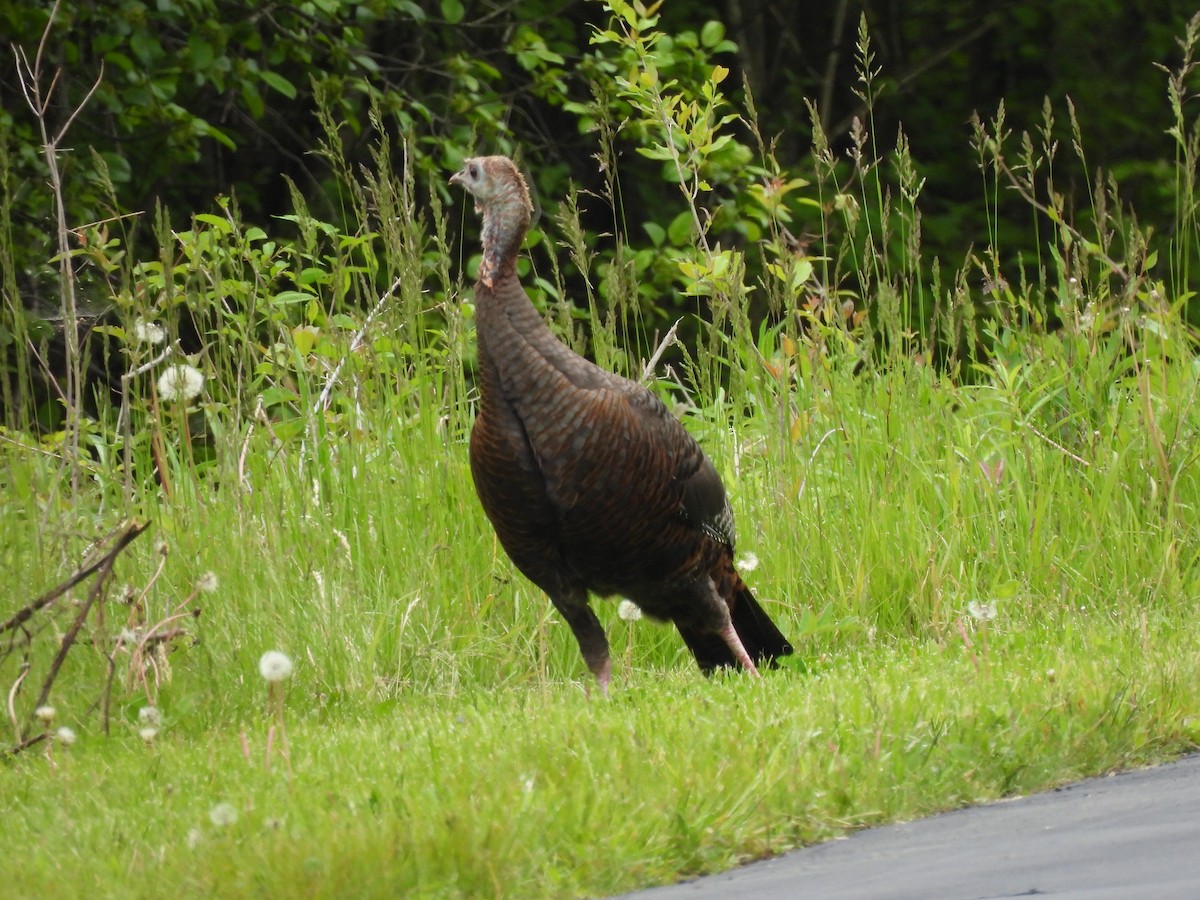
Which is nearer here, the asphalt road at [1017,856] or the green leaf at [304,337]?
the asphalt road at [1017,856]

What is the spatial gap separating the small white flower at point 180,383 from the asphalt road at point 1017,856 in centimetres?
301

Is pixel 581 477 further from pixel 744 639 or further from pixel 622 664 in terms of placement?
pixel 622 664

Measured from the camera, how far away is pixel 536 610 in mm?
5715

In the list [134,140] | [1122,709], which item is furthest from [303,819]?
[134,140]

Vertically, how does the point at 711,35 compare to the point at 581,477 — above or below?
above

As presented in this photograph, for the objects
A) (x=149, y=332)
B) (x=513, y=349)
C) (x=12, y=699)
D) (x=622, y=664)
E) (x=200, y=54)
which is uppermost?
(x=200, y=54)

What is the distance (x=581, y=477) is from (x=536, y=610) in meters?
1.16

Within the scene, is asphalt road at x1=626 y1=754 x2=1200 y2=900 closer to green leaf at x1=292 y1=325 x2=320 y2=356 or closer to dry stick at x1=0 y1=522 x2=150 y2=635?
dry stick at x1=0 y1=522 x2=150 y2=635

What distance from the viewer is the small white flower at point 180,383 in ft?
18.3

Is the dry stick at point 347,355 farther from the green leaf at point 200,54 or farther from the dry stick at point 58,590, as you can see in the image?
the green leaf at point 200,54

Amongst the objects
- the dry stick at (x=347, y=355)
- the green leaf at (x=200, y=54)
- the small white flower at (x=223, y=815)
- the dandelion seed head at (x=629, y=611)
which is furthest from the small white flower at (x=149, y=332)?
the green leaf at (x=200, y=54)

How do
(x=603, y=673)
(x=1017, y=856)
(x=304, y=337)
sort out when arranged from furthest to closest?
(x=304, y=337), (x=603, y=673), (x=1017, y=856)

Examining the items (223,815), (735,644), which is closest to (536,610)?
(735,644)

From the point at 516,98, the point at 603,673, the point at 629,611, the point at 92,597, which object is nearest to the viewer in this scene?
the point at 92,597
